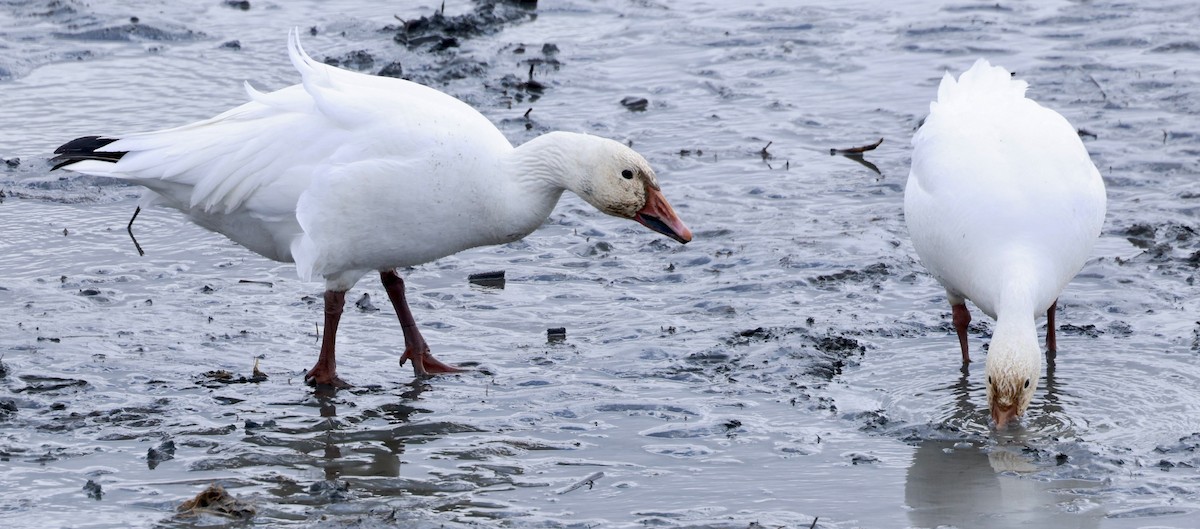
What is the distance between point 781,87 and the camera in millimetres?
11375

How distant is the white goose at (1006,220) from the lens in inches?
237

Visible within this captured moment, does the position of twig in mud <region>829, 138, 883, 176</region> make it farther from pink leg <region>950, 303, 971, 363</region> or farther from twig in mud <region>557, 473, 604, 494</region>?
twig in mud <region>557, 473, 604, 494</region>

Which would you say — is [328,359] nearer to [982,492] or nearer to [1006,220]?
[982,492]

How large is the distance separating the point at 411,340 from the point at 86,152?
1717 millimetres

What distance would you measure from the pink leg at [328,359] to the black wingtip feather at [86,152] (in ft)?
3.88

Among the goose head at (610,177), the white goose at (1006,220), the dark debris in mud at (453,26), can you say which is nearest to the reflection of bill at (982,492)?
the white goose at (1006,220)

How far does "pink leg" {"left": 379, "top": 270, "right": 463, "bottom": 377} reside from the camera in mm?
6797

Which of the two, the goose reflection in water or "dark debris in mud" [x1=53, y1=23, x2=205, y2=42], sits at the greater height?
"dark debris in mud" [x1=53, y1=23, x2=205, y2=42]

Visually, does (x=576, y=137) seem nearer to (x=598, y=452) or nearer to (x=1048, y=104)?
(x=598, y=452)

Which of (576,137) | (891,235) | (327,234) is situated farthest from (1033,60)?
(327,234)

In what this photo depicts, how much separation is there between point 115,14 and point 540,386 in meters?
7.70

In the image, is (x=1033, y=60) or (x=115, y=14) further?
(x=115, y=14)

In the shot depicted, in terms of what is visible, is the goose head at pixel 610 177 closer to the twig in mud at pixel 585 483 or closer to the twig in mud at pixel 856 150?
the twig in mud at pixel 585 483

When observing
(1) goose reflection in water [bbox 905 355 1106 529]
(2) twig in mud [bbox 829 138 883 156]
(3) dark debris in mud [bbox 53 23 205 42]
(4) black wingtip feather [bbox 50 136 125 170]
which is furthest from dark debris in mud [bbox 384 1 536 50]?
(1) goose reflection in water [bbox 905 355 1106 529]
